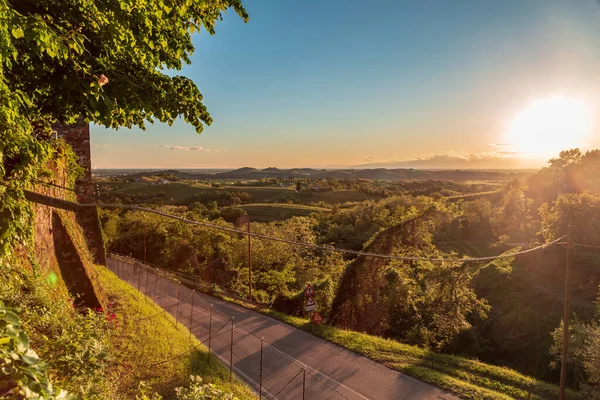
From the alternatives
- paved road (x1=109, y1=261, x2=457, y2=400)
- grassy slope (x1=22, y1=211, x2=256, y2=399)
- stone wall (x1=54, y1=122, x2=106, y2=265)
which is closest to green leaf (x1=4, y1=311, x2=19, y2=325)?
grassy slope (x1=22, y1=211, x2=256, y2=399)

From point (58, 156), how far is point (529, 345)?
3080cm

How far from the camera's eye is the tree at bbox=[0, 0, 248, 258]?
13.9 ft

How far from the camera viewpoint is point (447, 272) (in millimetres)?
24344

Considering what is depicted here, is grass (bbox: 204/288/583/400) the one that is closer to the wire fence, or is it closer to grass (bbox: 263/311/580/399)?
grass (bbox: 263/311/580/399)

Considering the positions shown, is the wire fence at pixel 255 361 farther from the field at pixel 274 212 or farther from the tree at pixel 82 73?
the field at pixel 274 212

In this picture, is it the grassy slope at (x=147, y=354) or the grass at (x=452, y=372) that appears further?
the grass at (x=452, y=372)

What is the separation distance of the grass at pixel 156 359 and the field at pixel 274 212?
71.1 metres

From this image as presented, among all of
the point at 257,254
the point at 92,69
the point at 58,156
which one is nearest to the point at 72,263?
the point at 58,156

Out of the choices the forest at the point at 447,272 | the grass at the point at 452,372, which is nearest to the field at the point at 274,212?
the forest at the point at 447,272

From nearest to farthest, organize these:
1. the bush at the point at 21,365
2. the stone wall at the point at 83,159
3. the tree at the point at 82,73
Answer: the bush at the point at 21,365
the tree at the point at 82,73
the stone wall at the point at 83,159

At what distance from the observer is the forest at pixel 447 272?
22.7m

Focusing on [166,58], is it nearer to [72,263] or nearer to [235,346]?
[72,263]

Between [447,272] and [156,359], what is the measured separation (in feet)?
65.3

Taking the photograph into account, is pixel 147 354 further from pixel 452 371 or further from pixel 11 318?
pixel 452 371
